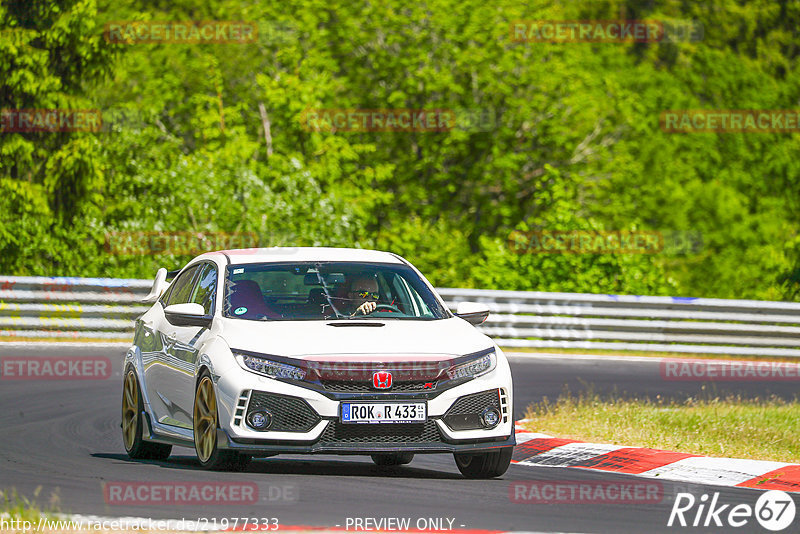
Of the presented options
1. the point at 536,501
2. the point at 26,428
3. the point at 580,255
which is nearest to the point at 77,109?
the point at 580,255

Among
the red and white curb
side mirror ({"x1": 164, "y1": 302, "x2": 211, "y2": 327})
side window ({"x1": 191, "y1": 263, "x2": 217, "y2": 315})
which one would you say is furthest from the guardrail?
side mirror ({"x1": 164, "y1": 302, "x2": 211, "y2": 327})

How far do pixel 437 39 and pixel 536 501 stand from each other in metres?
30.9

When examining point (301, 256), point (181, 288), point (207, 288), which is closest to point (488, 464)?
point (301, 256)

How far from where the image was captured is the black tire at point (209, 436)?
32.3ft

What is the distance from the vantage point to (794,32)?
179ft

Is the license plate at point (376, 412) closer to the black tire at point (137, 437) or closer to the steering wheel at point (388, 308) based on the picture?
the steering wheel at point (388, 308)

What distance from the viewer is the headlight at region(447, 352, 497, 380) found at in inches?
387

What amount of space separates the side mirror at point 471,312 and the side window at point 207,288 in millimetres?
1719

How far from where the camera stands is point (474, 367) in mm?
9953

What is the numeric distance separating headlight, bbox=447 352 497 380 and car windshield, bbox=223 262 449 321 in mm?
740

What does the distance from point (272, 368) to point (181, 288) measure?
8.18 feet

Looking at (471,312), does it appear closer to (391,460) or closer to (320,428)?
(391,460)

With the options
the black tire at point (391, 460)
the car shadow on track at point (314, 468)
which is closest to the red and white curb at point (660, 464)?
the black tire at point (391, 460)

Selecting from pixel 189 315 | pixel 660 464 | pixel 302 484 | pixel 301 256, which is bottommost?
pixel 660 464
